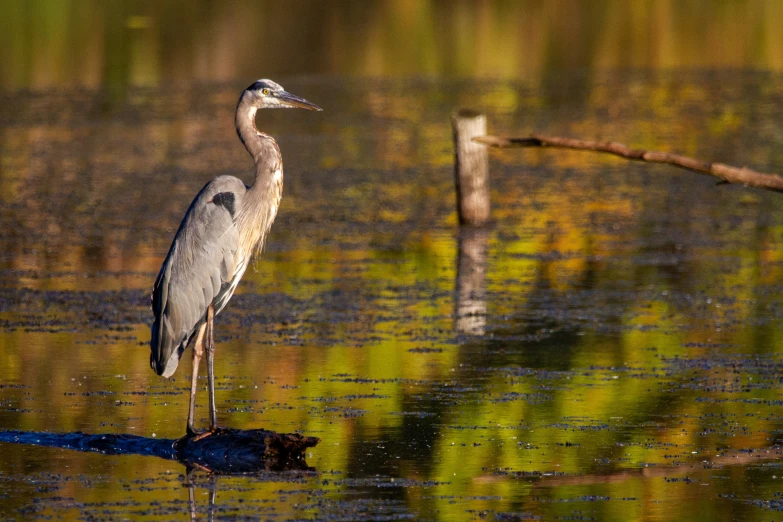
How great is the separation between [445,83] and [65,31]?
51.3ft

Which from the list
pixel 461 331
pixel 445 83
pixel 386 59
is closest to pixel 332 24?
pixel 386 59

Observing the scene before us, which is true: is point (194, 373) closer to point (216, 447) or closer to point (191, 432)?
point (191, 432)

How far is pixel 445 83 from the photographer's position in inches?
1283

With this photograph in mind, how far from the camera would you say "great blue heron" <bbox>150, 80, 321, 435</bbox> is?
29.3 feet

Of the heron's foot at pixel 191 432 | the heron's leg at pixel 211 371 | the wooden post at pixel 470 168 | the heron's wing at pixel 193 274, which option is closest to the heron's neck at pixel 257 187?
the heron's wing at pixel 193 274

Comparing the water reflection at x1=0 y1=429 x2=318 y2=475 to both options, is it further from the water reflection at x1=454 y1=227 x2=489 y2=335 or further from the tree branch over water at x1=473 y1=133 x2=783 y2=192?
the water reflection at x1=454 y1=227 x2=489 y2=335

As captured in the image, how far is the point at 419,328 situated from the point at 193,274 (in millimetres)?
3458

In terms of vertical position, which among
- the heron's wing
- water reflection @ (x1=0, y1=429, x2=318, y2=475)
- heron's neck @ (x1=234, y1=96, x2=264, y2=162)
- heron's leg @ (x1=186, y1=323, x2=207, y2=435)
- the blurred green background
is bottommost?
water reflection @ (x1=0, y1=429, x2=318, y2=475)

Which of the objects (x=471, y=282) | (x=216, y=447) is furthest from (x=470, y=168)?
(x=216, y=447)

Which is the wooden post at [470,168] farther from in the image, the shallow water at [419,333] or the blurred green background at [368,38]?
the blurred green background at [368,38]

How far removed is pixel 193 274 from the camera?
8984mm

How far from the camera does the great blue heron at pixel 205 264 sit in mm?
8945

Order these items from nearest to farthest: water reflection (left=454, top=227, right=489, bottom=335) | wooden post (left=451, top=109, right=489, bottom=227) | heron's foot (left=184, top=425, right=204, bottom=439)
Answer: heron's foot (left=184, top=425, right=204, bottom=439)
water reflection (left=454, top=227, right=489, bottom=335)
wooden post (left=451, top=109, right=489, bottom=227)

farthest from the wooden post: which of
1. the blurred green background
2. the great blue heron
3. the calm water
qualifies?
the blurred green background
